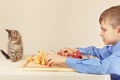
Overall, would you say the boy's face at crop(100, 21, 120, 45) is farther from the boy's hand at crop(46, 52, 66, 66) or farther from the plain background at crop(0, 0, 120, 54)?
the plain background at crop(0, 0, 120, 54)

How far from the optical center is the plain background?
137cm

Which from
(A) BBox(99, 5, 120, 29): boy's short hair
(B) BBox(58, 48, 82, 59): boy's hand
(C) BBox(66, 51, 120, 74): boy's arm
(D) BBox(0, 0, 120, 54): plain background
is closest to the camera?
(C) BBox(66, 51, 120, 74): boy's arm

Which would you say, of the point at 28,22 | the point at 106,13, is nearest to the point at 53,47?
the point at 28,22

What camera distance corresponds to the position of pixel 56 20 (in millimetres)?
1378

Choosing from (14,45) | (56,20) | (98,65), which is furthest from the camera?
(56,20)

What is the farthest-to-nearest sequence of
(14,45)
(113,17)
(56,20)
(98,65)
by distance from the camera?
(56,20), (14,45), (113,17), (98,65)

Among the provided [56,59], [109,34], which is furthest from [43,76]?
[109,34]

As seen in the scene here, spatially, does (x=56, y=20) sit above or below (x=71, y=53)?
above

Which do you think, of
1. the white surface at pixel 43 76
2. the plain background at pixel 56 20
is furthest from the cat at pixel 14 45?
the plain background at pixel 56 20

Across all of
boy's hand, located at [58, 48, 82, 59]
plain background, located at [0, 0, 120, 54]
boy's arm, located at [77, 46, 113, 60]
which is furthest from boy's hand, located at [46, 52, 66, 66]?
plain background, located at [0, 0, 120, 54]

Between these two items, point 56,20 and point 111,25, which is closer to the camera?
point 111,25

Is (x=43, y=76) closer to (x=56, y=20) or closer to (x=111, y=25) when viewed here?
(x=111, y=25)

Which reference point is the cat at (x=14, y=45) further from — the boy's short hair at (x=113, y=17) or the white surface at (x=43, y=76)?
the boy's short hair at (x=113, y=17)

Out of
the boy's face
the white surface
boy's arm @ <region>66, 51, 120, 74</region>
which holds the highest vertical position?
the boy's face
